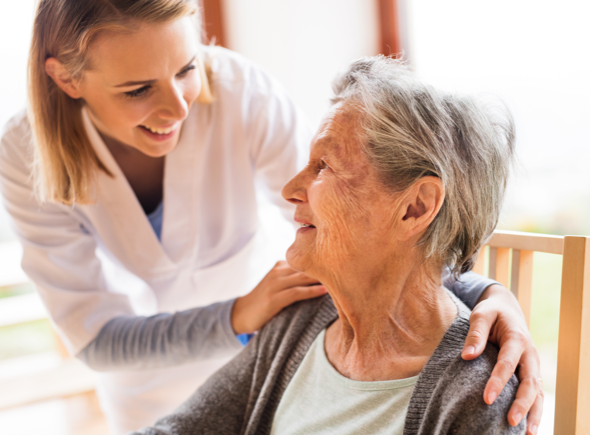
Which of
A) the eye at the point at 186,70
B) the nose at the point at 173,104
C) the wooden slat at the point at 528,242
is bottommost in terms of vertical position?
the wooden slat at the point at 528,242

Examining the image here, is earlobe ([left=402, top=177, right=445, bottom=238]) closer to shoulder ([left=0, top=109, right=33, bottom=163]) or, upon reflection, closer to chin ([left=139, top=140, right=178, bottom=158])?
chin ([left=139, top=140, right=178, bottom=158])

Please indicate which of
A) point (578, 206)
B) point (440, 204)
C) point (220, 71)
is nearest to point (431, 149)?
point (440, 204)

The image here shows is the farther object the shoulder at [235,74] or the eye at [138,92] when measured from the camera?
the shoulder at [235,74]

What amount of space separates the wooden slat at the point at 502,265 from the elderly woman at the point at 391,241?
171mm

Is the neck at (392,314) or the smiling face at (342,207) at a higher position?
the smiling face at (342,207)

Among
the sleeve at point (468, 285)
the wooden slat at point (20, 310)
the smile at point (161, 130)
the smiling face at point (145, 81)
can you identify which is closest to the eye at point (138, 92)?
the smiling face at point (145, 81)

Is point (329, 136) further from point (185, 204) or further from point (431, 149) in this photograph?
point (185, 204)

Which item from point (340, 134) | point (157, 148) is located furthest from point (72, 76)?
point (340, 134)

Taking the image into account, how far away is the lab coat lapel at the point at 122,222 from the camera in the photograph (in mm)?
A: 1489

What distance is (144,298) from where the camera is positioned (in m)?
1.69

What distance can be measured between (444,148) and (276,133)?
643 mm

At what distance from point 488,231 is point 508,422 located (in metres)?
0.39

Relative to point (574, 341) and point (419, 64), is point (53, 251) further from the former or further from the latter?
point (419, 64)

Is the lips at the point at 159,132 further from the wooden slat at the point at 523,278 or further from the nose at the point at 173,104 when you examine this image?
the wooden slat at the point at 523,278
